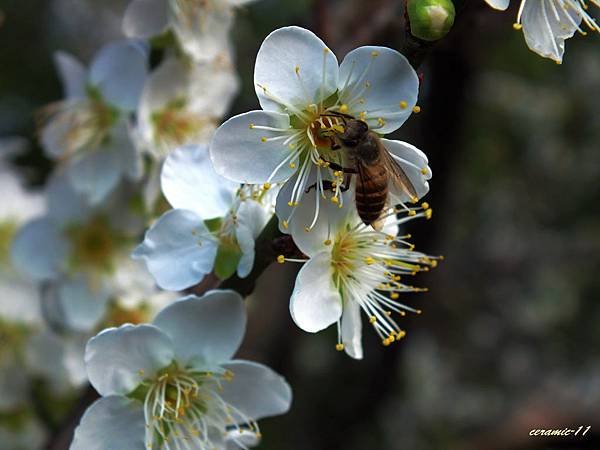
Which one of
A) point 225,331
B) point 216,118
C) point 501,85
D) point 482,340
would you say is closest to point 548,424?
point 482,340

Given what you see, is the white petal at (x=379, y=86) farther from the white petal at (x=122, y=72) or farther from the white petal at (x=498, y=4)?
the white petal at (x=122, y=72)

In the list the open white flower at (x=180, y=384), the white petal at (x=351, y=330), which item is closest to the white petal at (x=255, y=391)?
the open white flower at (x=180, y=384)

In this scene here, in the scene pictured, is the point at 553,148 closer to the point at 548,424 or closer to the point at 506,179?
the point at 506,179

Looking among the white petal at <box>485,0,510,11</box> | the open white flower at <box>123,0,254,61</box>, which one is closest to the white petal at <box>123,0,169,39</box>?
the open white flower at <box>123,0,254,61</box>

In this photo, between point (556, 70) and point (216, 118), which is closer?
point (216, 118)

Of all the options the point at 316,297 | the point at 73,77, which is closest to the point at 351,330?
the point at 316,297

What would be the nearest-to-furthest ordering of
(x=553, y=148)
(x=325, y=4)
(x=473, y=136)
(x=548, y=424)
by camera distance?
(x=325, y=4) < (x=548, y=424) < (x=473, y=136) < (x=553, y=148)
